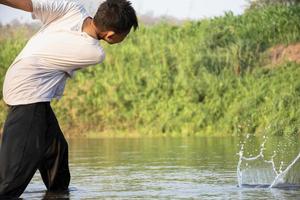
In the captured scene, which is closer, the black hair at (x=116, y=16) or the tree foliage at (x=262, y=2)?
the black hair at (x=116, y=16)

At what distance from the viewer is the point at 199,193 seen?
24.7 feet

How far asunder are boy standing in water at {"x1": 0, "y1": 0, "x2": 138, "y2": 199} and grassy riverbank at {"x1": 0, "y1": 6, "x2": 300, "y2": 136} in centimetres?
949

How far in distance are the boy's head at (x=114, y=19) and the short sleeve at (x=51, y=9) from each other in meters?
0.22

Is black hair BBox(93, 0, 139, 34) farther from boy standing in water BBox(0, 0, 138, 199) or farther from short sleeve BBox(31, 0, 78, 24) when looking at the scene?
short sleeve BBox(31, 0, 78, 24)

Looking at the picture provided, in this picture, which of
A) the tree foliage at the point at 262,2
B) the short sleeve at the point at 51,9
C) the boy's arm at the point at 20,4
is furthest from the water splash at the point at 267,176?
the tree foliage at the point at 262,2

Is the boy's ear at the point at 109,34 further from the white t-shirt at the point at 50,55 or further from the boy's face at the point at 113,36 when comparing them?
the white t-shirt at the point at 50,55

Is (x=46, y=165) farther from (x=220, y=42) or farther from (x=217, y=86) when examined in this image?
(x=220, y=42)

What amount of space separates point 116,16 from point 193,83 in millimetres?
12367

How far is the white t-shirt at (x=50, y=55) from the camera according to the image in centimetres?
672

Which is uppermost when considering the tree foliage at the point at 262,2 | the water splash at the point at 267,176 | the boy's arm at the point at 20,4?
the tree foliage at the point at 262,2

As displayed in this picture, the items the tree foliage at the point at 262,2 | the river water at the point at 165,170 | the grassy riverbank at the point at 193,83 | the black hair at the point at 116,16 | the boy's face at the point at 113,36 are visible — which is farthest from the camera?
the tree foliage at the point at 262,2

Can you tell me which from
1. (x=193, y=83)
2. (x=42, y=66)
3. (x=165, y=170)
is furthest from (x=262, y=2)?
(x=42, y=66)

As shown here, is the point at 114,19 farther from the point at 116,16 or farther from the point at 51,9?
the point at 51,9

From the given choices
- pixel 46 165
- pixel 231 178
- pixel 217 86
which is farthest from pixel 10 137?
pixel 217 86
